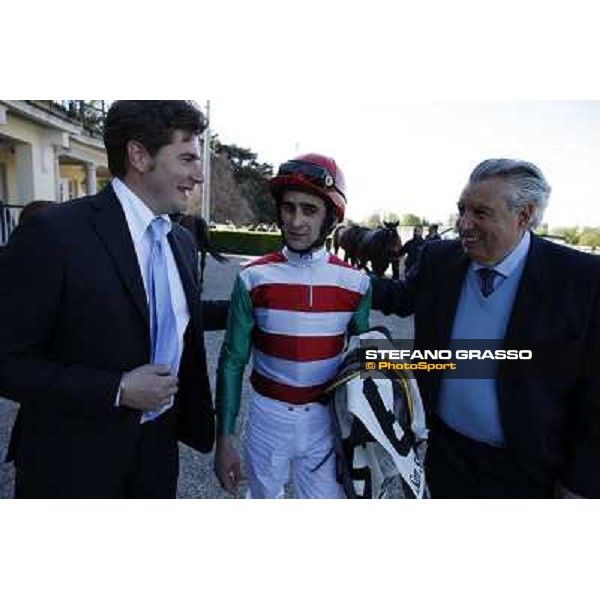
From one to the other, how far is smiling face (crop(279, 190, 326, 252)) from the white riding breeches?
64 cm

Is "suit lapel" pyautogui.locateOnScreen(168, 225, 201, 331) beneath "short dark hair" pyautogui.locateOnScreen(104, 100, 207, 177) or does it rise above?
beneath

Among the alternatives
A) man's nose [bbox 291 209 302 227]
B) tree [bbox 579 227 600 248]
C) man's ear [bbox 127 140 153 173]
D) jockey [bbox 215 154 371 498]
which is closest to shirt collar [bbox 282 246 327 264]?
jockey [bbox 215 154 371 498]

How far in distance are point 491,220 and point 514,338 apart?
42 cm

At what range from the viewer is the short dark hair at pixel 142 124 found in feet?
4.71

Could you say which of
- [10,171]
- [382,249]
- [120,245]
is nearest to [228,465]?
[120,245]

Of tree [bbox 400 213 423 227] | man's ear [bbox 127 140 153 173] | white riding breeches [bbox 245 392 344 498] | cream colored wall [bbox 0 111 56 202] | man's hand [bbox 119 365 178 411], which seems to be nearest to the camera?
man's hand [bbox 119 365 178 411]

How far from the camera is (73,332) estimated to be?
1.33 m

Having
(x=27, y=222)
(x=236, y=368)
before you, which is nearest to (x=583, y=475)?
(x=236, y=368)

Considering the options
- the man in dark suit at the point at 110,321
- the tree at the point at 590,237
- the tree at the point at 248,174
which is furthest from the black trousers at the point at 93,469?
the tree at the point at 248,174

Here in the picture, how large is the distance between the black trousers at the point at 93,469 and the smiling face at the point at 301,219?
844 millimetres

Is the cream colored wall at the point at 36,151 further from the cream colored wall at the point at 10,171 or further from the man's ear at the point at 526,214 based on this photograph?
the man's ear at the point at 526,214

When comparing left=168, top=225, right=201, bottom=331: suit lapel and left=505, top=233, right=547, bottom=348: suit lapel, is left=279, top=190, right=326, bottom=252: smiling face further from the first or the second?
left=505, top=233, right=547, bottom=348: suit lapel

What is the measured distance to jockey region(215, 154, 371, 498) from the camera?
1719mm

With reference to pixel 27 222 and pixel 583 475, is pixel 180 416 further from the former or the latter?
pixel 583 475
